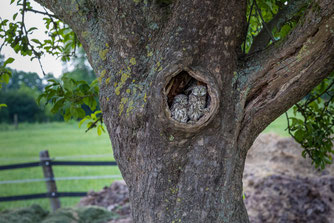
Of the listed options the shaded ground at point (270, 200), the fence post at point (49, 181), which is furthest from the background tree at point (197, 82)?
the fence post at point (49, 181)

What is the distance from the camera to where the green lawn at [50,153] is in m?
9.09

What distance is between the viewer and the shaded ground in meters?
4.49

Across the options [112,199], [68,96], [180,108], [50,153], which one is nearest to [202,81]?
[180,108]

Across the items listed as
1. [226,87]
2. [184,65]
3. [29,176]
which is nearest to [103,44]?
[184,65]

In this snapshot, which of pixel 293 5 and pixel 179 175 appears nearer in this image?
pixel 179 175

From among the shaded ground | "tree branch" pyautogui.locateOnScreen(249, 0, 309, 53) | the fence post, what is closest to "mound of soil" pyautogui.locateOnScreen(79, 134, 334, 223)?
the shaded ground

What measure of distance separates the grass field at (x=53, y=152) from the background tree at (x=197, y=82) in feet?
16.9

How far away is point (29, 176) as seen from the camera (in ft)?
35.3

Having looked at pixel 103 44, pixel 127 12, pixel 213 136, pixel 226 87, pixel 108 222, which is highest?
pixel 127 12

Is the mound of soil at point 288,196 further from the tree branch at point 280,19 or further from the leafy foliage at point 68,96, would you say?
the leafy foliage at point 68,96

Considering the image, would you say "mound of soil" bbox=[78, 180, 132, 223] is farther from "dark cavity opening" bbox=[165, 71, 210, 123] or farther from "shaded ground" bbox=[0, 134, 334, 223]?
"dark cavity opening" bbox=[165, 71, 210, 123]

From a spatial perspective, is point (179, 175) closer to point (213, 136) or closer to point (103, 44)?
point (213, 136)

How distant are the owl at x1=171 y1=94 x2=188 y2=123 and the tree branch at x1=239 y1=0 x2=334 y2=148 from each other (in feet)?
1.16

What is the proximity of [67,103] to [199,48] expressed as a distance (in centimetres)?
107
